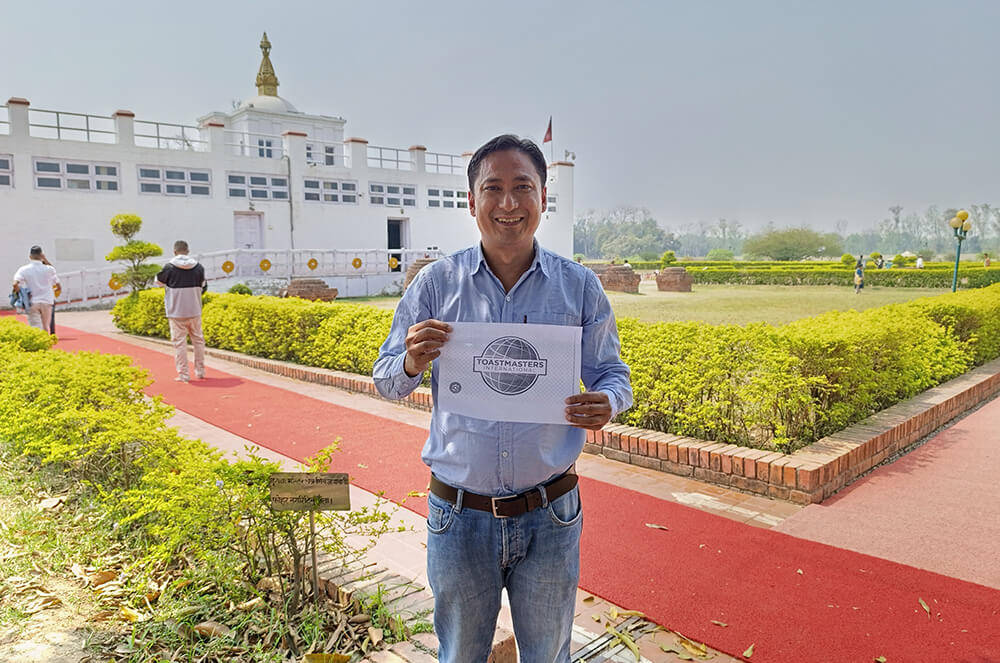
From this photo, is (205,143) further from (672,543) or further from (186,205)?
(672,543)

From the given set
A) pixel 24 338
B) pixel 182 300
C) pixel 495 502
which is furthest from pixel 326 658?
pixel 182 300

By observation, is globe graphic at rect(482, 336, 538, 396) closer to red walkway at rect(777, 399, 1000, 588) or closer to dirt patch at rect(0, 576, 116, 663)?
dirt patch at rect(0, 576, 116, 663)

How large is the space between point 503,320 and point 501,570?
2.09ft

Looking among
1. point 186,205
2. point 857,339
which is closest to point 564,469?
point 857,339

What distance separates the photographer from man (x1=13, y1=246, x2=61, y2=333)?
11289mm

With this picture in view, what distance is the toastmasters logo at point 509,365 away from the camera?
1662 millimetres

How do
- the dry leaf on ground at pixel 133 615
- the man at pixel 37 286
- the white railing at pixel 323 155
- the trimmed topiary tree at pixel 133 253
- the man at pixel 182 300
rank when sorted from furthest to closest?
1. the white railing at pixel 323 155
2. the trimmed topiary tree at pixel 133 253
3. the man at pixel 37 286
4. the man at pixel 182 300
5. the dry leaf on ground at pixel 133 615

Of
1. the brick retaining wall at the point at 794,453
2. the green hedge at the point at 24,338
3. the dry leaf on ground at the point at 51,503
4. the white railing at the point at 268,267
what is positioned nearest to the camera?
the dry leaf on ground at the point at 51,503

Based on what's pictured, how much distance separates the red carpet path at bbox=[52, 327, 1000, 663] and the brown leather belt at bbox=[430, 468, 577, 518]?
1.50 m

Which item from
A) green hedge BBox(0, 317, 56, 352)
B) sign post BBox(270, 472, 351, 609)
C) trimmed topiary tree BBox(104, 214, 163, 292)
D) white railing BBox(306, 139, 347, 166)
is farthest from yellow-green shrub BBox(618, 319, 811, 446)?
white railing BBox(306, 139, 347, 166)

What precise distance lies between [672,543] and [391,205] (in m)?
29.6

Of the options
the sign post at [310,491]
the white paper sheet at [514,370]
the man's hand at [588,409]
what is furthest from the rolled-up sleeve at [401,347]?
the sign post at [310,491]

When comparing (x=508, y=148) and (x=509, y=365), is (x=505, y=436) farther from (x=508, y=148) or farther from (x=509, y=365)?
(x=508, y=148)

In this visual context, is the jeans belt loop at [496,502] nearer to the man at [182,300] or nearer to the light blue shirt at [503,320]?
the light blue shirt at [503,320]
